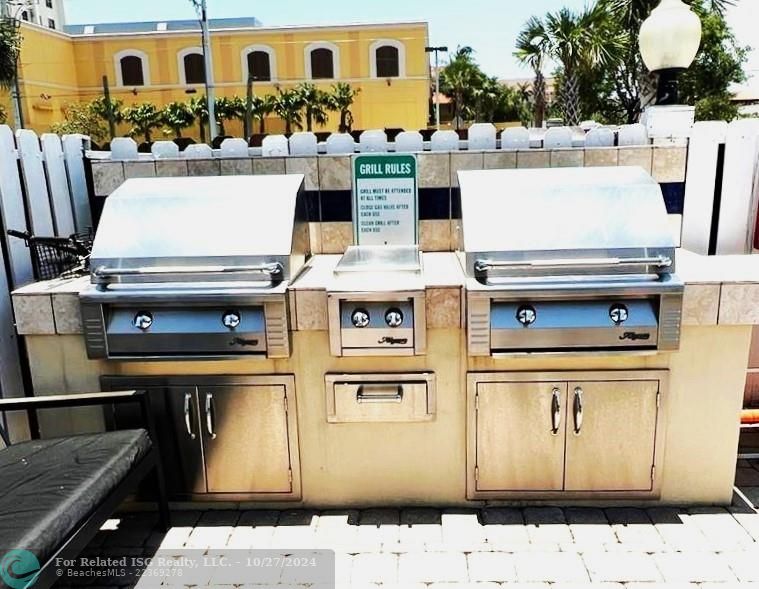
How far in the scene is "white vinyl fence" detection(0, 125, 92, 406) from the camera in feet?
9.31

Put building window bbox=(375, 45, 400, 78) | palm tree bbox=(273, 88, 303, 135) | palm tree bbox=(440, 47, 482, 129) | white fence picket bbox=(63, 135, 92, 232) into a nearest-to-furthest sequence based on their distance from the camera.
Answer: white fence picket bbox=(63, 135, 92, 232) < palm tree bbox=(273, 88, 303, 135) < building window bbox=(375, 45, 400, 78) < palm tree bbox=(440, 47, 482, 129)

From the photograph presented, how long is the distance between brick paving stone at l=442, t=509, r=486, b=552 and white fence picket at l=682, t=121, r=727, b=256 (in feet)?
6.47

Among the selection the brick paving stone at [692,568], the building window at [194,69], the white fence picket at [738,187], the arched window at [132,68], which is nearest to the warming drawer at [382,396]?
the brick paving stone at [692,568]

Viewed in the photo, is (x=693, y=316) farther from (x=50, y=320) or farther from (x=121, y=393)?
(x=50, y=320)

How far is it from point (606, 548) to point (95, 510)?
1950 millimetres

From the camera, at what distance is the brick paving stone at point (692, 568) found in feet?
A: 7.31

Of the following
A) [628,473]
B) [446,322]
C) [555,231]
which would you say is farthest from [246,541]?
[555,231]

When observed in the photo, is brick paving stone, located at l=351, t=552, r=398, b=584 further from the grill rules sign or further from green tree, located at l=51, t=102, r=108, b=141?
green tree, located at l=51, t=102, r=108, b=141

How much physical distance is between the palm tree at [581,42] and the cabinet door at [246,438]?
1451 centimetres

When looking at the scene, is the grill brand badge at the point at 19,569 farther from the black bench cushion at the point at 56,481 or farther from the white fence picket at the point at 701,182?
the white fence picket at the point at 701,182

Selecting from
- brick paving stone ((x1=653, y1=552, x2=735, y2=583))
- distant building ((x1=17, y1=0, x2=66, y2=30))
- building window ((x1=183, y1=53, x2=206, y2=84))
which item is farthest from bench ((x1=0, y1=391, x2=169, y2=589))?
distant building ((x1=17, y1=0, x2=66, y2=30))

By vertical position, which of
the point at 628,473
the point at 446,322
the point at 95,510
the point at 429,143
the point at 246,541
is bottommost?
the point at 246,541

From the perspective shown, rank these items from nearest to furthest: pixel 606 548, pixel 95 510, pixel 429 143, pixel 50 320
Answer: pixel 95 510, pixel 606 548, pixel 50 320, pixel 429 143

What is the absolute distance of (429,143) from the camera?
331 centimetres
